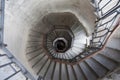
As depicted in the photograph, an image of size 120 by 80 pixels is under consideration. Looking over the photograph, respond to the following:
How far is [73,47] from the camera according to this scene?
8289 mm

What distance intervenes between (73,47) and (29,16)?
3.06m

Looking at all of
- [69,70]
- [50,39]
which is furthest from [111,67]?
[50,39]

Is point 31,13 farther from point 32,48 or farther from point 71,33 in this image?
point 71,33

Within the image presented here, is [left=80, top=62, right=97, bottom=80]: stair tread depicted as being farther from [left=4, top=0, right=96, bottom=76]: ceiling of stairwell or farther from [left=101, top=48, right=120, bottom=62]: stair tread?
[left=4, top=0, right=96, bottom=76]: ceiling of stairwell

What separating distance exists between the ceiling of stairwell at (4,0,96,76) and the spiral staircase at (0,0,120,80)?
0.71 feet

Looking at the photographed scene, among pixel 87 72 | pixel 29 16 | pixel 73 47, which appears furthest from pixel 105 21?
pixel 73 47

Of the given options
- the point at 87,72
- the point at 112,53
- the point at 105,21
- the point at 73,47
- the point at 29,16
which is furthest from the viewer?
the point at 73,47

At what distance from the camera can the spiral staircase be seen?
3.44m

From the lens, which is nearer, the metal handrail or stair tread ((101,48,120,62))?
the metal handrail

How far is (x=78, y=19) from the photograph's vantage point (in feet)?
23.3

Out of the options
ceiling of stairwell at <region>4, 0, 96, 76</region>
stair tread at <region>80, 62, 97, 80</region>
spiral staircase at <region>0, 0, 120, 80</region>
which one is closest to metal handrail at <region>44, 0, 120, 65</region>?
spiral staircase at <region>0, 0, 120, 80</region>

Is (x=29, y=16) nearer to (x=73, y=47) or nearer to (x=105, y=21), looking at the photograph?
(x=105, y=21)

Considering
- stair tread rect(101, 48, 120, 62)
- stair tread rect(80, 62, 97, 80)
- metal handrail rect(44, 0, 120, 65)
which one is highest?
metal handrail rect(44, 0, 120, 65)

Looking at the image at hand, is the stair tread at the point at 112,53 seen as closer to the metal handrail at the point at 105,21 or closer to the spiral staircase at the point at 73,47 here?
the spiral staircase at the point at 73,47
